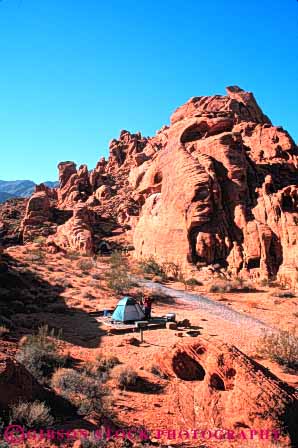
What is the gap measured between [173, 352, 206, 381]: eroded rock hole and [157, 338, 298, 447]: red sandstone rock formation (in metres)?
0.23

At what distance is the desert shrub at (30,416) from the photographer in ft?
15.4

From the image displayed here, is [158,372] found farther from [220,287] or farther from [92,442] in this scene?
[220,287]

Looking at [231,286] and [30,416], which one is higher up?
[231,286]

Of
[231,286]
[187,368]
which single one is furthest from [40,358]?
[231,286]

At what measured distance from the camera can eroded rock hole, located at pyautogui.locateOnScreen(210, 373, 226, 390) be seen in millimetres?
6414

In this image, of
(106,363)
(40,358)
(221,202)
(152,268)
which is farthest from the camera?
(152,268)

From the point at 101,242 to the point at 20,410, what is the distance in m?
38.1

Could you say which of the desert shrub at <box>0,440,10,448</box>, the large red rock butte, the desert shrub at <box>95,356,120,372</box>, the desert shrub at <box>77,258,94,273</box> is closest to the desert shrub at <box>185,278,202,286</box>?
the large red rock butte

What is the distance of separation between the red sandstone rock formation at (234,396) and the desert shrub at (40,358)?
303cm

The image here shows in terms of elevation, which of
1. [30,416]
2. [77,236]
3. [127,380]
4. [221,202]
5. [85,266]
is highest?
[221,202]

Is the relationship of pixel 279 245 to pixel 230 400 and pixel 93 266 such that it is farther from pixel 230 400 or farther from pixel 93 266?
pixel 230 400

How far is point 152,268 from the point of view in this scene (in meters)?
26.2

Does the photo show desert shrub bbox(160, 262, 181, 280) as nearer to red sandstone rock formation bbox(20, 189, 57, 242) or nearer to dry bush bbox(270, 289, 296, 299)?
dry bush bbox(270, 289, 296, 299)

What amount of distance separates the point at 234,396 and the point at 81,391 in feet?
9.50
